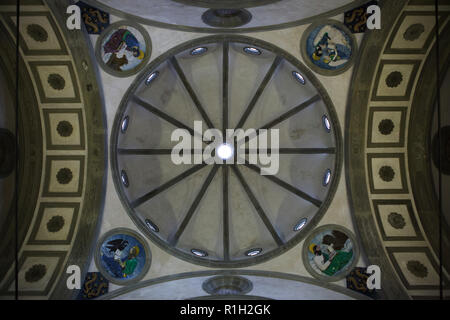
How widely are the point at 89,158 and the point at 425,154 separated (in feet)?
32.8

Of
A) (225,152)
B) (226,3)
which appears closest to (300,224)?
(225,152)

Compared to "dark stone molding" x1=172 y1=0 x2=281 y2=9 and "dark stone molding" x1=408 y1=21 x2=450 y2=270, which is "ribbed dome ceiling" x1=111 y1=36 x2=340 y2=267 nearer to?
"dark stone molding" x1=172 y1=0 x2=281 y2=9

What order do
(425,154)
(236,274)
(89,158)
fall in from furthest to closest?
1. (236,274)
2. (89,158)
3. (425,154)

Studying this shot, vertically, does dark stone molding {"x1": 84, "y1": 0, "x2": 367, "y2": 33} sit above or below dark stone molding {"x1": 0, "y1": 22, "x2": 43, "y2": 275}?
above

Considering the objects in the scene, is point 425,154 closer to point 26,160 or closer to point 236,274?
point 236,274

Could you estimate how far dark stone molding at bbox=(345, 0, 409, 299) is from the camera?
14602 millimetres

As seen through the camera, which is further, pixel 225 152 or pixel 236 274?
pixel 225 152

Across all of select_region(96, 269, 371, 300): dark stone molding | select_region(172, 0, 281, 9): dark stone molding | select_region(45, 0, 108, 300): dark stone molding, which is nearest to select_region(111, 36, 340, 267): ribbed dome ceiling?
select_region(96, 269, 371, 300): dark stone molding

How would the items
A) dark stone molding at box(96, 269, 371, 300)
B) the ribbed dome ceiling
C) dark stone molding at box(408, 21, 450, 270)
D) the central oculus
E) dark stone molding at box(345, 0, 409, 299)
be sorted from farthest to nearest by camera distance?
the central oculus < the ribbed dome ceiling < dark stone molding at box(96, 269, 371, 300) < dark stone molding at box(345, 0, 409, 299) < dark stone molding at box(408, 21, 450, 270)

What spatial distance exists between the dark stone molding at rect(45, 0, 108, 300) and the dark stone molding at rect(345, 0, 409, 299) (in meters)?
7.53

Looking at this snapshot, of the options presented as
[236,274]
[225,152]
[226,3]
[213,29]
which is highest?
[226,3]

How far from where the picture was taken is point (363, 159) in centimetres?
1568

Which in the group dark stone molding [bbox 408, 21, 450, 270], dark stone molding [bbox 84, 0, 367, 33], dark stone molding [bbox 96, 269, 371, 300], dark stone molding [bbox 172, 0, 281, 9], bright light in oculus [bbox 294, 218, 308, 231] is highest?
dark stone molding [bbox 172, 0, 281, 9]

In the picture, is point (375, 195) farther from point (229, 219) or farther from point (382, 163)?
point (229, 219)
